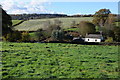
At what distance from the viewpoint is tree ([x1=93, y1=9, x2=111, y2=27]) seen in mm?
70875

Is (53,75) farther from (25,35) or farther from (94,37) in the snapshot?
(94,37)

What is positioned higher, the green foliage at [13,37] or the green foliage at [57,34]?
the green foliage at [13,37]

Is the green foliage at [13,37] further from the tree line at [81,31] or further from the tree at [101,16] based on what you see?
the tree at [101,16]

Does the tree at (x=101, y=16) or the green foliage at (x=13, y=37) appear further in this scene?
the tree at (x=101, y=16)

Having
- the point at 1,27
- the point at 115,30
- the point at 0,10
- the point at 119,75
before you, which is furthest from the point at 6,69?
the point at 115,30

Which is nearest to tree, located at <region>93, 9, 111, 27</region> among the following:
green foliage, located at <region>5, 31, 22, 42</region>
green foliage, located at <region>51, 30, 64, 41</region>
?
green foliage, located at <region>51, 30, 64, 41</region>

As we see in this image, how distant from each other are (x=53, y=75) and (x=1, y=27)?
14.3 m

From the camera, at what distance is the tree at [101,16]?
70875mm

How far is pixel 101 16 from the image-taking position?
72625mm

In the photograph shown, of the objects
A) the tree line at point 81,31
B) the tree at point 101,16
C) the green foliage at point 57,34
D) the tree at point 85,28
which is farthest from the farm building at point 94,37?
the tree at point 101,16

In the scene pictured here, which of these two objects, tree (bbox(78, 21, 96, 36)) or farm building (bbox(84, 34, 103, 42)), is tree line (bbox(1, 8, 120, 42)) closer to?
tree (bbox(78, 21, 96, 36))

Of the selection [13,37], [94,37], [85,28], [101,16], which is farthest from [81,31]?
[13,37]

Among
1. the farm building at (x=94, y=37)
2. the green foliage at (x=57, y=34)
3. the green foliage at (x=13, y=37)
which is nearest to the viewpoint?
the green foliage at (x=13, y=37)

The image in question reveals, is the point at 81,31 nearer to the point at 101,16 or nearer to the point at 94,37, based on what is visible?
the point at 94,37
